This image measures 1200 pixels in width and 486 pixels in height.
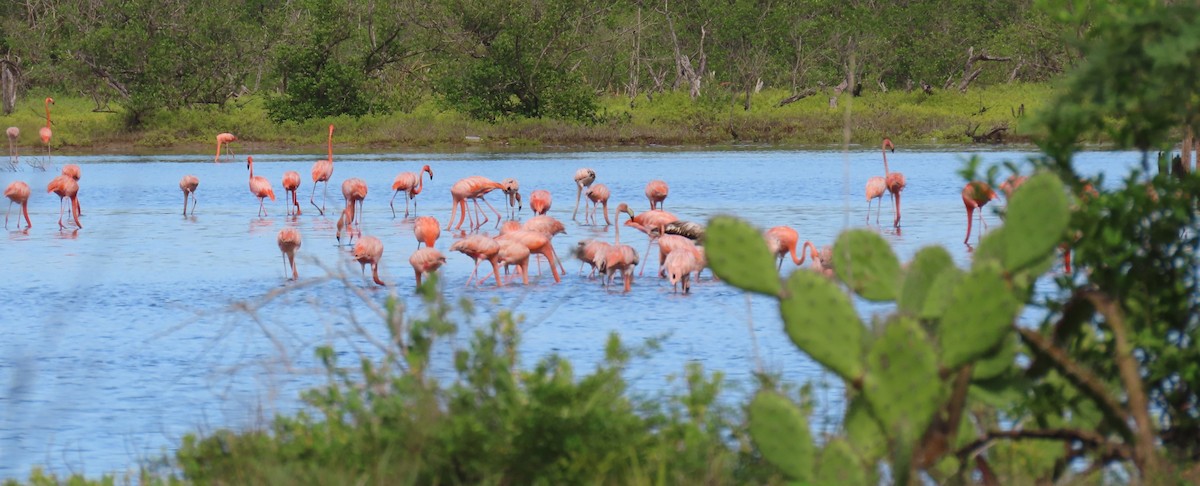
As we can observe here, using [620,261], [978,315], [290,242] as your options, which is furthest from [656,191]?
[978,315]

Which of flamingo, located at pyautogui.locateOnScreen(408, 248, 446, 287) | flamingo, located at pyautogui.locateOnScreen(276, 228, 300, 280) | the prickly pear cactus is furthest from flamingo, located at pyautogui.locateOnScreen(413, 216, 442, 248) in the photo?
the prickly pear cactus

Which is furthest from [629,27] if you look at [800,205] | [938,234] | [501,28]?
[938,234]

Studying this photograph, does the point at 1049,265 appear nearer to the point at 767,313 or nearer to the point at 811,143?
the point at 767,313

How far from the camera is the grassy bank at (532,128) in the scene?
42.8m

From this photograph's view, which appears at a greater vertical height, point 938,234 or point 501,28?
point 501,28

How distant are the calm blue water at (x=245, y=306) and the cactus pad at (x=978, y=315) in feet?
1.60

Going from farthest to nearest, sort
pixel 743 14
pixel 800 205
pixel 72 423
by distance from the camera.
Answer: pixel 743 14 → pixel 800 205 → pixel 72 423

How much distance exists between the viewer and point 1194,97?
4.50m

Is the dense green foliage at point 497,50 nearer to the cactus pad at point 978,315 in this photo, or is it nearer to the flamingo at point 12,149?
the flamingo at point 12,149

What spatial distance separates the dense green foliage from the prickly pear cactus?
38262 mm

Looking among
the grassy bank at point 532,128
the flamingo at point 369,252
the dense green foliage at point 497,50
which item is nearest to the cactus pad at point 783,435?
the flamingo at point 369,252

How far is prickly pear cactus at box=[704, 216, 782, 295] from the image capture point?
4453mm

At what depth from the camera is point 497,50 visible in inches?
1683

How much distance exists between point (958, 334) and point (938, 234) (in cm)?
1294
